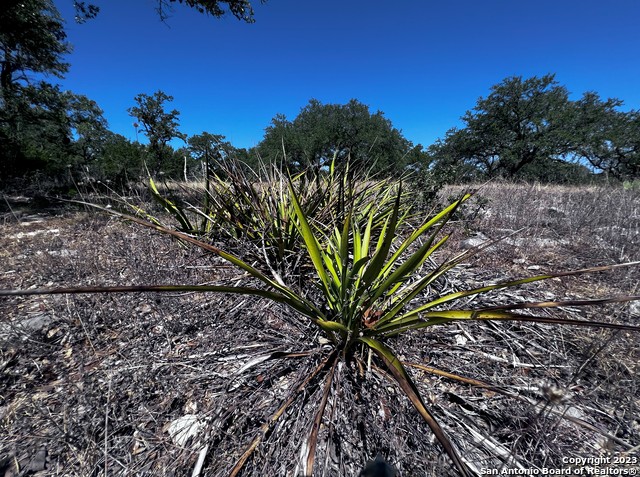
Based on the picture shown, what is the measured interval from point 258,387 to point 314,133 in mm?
20577

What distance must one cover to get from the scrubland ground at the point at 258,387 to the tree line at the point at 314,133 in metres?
1.63

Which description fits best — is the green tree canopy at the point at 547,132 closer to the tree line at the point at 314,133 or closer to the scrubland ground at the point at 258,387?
the tree line at the point at 314,133

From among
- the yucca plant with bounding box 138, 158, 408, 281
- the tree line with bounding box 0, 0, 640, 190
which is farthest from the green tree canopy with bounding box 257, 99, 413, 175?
the yucca plant with bounding box 138, 158, 408, 281

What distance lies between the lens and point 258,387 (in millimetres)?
1129

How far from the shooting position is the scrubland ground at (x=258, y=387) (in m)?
0.90

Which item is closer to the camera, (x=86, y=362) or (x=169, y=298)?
(x=86, y=362)

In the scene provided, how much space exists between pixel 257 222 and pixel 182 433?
138 cm

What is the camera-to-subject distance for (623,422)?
961 mm

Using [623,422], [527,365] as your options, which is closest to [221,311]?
[527,365]

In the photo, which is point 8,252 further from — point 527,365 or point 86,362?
point 527,365

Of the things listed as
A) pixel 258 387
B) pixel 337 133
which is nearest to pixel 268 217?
pixel 258 387

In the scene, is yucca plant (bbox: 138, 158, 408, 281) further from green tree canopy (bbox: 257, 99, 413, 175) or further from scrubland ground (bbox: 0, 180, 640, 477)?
green tree canopy (bbox: 257, 99, 413, 175)

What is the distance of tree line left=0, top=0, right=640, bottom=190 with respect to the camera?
615 centimetres

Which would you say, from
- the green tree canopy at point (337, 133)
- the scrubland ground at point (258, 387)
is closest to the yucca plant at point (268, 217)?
the scrubland ground at point (258, 387)
